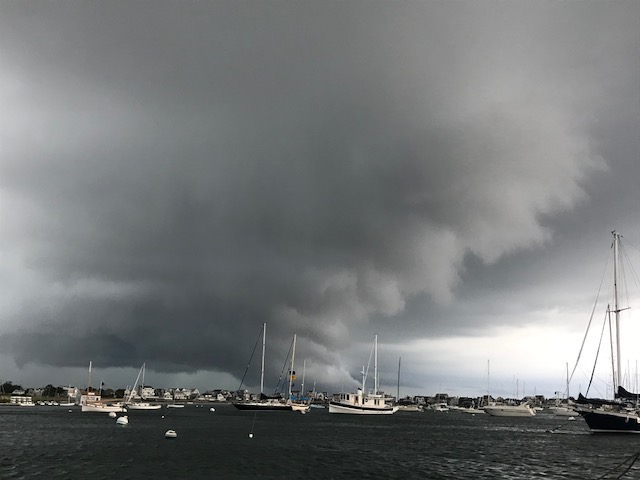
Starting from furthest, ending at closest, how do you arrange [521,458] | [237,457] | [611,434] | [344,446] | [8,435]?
[611,434] < [8,435] < [344,446] < [521,458] < [237,457]

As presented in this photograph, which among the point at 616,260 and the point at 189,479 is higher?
the point at 616,260

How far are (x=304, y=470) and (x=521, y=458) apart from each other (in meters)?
37.7

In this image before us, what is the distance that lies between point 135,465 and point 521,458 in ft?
181

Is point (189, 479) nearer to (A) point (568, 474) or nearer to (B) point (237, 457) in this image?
(B) point (237, 457)

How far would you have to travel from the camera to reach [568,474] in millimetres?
60281

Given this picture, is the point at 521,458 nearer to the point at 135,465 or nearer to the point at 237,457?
the point at 237,457

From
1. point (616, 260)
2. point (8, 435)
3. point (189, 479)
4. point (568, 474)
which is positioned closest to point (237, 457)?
point (189, 479)

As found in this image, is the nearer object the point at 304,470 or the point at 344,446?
the point at 304,470

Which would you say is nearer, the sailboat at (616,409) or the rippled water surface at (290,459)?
the rippled water surface at (290,459)

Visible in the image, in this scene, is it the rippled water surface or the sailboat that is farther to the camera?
the sailboat

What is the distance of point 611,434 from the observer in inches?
5010

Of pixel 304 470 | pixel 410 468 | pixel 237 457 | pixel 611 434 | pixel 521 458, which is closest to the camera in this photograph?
pixel 304 470

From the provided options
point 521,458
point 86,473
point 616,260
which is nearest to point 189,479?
point 86,473

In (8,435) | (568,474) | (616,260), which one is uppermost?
(616,260)
